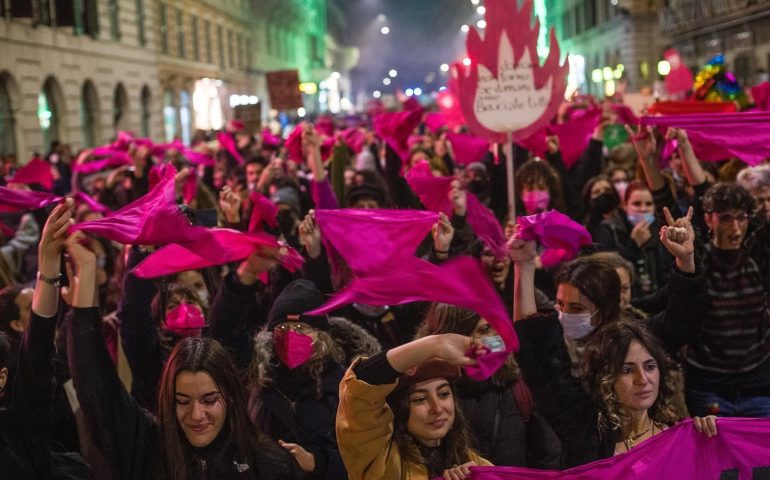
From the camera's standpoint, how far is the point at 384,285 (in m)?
3.31

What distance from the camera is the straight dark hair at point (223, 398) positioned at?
3477 mm

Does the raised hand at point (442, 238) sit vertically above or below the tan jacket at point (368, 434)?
above

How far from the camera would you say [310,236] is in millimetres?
5207

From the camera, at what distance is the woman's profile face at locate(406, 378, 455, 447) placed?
3.46 metres

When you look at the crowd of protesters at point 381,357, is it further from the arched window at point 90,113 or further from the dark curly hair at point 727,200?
the arched window at point 90,113

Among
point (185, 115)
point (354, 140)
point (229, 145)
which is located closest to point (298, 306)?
point (229, 145)

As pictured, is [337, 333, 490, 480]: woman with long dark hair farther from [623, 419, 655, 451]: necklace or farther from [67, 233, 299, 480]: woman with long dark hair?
[623, 419, 655, 451]: necklace

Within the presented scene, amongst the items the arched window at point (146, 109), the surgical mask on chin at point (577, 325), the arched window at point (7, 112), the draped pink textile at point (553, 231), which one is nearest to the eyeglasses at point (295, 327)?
the draped pink textile at point (553, 231)

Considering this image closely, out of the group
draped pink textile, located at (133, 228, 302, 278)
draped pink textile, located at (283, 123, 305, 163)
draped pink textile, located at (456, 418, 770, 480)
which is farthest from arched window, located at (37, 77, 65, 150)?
draped pink textile, located at (456, 418, 770, 480)

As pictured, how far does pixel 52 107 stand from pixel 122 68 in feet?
18.0

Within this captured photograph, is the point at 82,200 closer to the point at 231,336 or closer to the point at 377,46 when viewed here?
the point at 231,336

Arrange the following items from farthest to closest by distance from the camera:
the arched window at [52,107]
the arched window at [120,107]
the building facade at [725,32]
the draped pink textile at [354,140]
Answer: the arched window at [120,107]
the building facade at [725,32]
the arched window at [52,107]
the draped pink textile at [354,140]

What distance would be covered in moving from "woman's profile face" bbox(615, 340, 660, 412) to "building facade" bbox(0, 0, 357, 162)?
1113cm

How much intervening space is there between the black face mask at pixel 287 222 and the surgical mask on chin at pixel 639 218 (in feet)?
7.25
